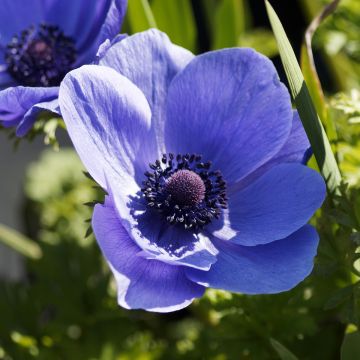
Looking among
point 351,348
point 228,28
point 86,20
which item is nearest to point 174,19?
point 228,28

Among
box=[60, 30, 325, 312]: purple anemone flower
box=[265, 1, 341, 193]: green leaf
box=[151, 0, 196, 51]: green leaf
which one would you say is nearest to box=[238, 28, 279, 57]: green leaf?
box=[151, 0, 196, 51]: green leaf

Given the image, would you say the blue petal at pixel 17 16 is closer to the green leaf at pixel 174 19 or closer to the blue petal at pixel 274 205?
the green leaf at pixel 174 19

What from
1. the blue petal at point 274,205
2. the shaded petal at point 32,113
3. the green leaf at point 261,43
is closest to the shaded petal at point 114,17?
the shaded petal at point 32,113

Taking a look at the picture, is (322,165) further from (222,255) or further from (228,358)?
(228,358)

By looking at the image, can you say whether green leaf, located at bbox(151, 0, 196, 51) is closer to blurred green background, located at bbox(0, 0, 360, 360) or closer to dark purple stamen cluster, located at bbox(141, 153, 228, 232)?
blurred green background, located at bbox(0, 0, 360, 360)

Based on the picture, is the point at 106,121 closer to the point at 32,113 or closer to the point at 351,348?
the point at 32,113

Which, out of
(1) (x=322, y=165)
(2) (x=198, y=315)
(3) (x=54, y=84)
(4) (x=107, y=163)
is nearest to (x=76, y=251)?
(2) (x=198, y=315)
